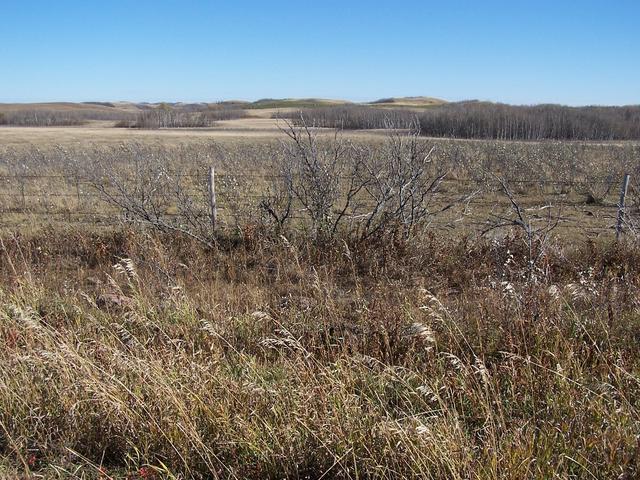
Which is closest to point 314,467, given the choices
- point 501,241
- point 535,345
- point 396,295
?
point 535,345

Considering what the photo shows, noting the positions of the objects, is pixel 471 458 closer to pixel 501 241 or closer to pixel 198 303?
pixel 198 303

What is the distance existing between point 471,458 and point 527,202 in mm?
14280

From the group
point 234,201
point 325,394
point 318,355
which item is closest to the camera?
point 325,394

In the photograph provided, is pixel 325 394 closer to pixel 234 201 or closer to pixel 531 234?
pixel 531 234

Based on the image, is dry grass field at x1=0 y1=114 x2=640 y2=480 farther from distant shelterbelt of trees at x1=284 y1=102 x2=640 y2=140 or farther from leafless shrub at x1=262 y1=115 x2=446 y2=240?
distant shelterbelt of trees at x1=284 y1=102 x2=640 y2=140

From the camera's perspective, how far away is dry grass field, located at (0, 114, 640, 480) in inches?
108

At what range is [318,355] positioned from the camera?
4.35 metres

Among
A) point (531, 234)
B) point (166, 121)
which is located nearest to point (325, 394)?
point (531, 234)

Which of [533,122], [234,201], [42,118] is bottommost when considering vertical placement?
[234,201]

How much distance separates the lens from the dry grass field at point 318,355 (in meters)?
2.73

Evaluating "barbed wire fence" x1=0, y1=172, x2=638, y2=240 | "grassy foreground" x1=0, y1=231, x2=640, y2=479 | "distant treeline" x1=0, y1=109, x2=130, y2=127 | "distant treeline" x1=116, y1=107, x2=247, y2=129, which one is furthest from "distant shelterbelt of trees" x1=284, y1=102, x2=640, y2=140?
"distant treeline" x1=0, y1=109, x2=130, y2=127

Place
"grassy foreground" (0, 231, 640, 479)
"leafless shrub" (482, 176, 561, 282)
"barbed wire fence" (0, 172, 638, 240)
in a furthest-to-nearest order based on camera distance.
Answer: "barbed wire fence" (0, 172, 638, 240)
"leafless shrub" (482, 176, 561, 282)
"grassy foreground" (0, 231, 640, 479)

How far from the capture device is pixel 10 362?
142 inches

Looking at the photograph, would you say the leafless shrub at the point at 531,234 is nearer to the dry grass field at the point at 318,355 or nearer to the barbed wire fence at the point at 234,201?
the dry grass field at the point at 318,355
